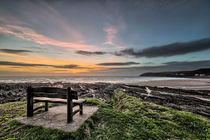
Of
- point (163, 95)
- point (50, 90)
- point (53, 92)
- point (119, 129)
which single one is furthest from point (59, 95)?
point (163, 95)

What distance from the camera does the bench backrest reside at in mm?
3941

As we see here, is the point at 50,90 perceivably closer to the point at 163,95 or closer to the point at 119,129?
the point at 119,129

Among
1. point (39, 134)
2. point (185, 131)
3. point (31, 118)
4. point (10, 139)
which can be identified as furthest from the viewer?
point (31, 118)

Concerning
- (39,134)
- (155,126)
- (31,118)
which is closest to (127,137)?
(155,126)

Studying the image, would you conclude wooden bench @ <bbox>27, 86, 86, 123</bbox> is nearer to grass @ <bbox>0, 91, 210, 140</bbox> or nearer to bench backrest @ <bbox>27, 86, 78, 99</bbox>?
bench backrest @ <bbox>27, 86, 78, 99</bbox>

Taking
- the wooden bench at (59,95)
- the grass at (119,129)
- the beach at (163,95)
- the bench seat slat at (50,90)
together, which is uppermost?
the bench seat slat at (50,90)

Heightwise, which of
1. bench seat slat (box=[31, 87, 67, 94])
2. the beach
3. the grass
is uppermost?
bench seat slat (box=[31, 87, 67, 94])

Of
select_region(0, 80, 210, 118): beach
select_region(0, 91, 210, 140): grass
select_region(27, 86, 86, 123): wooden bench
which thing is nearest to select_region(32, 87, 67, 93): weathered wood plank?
select_region(27, 86, 86, 123): wooden bench

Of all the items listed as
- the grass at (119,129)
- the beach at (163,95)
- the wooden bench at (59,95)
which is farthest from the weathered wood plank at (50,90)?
the beach at (163,95)

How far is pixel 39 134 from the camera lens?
3.23m

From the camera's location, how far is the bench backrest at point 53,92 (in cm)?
394

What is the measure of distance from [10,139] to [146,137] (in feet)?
14.8

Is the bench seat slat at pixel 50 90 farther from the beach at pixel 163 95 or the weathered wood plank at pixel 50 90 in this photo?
the beach at pixel 163 95

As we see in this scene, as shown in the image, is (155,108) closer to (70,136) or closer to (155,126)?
(155,126)
